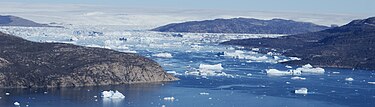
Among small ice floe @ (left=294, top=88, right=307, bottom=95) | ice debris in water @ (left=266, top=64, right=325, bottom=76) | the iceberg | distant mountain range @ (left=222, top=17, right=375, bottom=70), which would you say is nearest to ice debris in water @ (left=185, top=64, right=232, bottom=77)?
the iceberg

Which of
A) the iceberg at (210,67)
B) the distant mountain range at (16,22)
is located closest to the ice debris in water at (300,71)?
the iceberg at (210,67)

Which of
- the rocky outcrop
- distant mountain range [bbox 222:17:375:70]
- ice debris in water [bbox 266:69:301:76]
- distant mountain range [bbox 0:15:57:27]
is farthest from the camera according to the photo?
distant mountain range [bbox 0:15:57:27]

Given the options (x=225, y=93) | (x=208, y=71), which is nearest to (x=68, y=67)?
(x=225, y=93)

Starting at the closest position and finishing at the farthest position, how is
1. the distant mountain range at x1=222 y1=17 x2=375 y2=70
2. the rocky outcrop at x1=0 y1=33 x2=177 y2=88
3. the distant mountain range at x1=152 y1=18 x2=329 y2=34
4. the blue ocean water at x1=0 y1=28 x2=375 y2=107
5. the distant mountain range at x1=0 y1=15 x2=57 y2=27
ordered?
1. the blue ocean water at x1=0 y1=28 x2=375 y2=107
2. the rocky outcrop at x1=0 y1=33 x2=177 y2=88
3. the distant mountain range at x1=222 y1=17 x2=375 y2=70
4. the distant mountain range at x1=0 y1=15 x2=57 y2=27
5. the distant mountain range at x1=152 y1=18 x2=329 y2=34

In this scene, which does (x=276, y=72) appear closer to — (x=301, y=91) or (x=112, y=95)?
(x=301, y=91)

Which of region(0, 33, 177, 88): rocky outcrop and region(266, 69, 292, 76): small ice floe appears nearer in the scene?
region(0, 33, 177, 88): rocky outcrop

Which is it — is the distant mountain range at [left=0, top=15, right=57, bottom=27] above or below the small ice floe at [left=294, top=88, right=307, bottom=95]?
below

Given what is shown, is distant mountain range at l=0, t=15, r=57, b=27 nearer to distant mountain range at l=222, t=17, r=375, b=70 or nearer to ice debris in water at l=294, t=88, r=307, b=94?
distant mountain range at l=222, t=17, r=375, b=70
